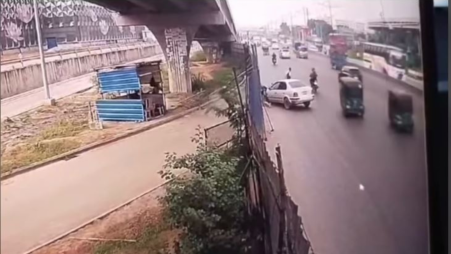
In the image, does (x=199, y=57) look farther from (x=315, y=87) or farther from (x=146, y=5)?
(x=315, y=87)

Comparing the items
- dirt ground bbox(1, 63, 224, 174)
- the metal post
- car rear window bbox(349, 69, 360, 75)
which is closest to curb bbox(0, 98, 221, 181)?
dirt ground bbox(1, 63, 224, 174)

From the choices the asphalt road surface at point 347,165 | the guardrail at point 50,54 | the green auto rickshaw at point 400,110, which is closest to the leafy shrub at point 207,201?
the asphalt road surface at point 347,165

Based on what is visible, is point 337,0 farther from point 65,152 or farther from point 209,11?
point 65,152

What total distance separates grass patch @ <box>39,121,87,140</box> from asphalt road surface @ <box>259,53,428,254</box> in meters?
0.41

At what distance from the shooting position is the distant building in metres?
1.00

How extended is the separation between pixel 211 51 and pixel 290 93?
0.22m

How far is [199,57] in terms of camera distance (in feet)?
3.68

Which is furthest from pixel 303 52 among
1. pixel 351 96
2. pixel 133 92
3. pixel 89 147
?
pixel 89 147

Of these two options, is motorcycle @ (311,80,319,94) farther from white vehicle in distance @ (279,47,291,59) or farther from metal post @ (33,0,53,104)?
metal post @ (33,0,53,104)

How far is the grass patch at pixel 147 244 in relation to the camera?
1.05m

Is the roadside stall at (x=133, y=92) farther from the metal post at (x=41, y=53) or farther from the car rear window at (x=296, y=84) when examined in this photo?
the car rear window at (x=296, y=84)

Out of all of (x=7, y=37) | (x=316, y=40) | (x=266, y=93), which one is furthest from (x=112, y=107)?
(x=316, y=40)

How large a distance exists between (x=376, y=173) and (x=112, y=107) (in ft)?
2.12

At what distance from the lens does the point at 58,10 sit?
3.39 ft
